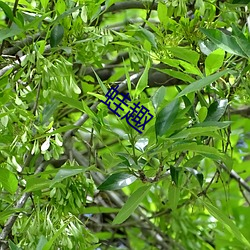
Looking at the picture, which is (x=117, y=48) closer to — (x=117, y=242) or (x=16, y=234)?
(x=16, y=234)

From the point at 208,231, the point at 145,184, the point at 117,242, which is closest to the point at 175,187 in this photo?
the point at 145,184

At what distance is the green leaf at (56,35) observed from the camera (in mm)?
883

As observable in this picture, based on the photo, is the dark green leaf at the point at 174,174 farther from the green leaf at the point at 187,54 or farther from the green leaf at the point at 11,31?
the green leaf at the point at 11,31

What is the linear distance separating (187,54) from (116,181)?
0.18 metres

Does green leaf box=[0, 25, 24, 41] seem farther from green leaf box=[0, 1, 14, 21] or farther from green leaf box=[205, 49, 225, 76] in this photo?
green leaf box=[205, 49, 225, 76]

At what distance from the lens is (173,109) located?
31.5 inches

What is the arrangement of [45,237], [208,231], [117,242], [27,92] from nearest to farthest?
[45,237]
[27,92]
[208,231]
[117,242]

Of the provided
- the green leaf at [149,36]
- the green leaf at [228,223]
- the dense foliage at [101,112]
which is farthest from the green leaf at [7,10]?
the green leaf at [228,223]

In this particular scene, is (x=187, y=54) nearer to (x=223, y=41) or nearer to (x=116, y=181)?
(x=223, y=41)

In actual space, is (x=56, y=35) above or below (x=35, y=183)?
above

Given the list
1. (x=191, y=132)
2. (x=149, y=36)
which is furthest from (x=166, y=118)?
(x=149, y=36)

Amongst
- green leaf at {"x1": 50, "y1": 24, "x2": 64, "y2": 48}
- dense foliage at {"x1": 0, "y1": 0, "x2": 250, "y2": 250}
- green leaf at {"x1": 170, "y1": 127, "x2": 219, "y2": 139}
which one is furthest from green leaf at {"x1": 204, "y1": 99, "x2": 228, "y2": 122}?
green leaf at {"x1": 50, "y1": 24, "x2": 64, "y2": 48}

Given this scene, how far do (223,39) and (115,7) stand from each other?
35 cm

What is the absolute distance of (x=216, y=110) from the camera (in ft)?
2.92
